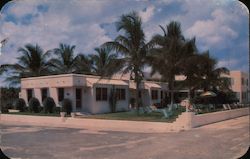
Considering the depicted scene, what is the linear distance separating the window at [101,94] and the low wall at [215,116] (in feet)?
26.8

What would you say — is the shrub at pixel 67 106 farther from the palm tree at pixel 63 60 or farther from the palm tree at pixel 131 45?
the palm tree at pixel 131 45

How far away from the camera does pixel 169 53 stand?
1717 cm

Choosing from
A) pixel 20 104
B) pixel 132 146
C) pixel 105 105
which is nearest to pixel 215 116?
pixel 105 105

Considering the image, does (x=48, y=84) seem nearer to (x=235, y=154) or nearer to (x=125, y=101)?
(x=125, y=101)

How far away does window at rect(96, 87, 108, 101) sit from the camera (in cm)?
2419

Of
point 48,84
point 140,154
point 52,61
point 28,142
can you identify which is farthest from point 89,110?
point 140,154

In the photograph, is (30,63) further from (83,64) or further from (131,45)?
(131,45)

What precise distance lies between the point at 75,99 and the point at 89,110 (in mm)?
1290

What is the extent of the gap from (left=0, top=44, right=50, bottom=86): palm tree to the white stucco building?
2.71 ft

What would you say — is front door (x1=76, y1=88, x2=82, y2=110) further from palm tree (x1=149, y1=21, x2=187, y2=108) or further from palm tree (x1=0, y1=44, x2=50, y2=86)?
palm tree (x1=149, y1=21, x2=187, y2=108)

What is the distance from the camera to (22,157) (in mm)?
9195

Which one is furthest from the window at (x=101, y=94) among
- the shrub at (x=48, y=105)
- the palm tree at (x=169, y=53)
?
the palm tree at (x=169, y=53)

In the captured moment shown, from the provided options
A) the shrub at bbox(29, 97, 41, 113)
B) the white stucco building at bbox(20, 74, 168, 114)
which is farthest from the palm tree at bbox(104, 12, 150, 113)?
the shrub at bbox(29, 97, 41, 113)

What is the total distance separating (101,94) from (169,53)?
8.53 metres
